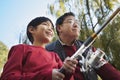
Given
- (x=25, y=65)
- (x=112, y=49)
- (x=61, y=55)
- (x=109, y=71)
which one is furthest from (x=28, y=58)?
(x=112, y=49)

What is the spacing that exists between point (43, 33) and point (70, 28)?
0.50 metres

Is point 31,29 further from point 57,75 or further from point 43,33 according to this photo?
point 57,75

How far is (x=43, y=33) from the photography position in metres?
2.74

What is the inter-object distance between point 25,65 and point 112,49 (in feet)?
37.6

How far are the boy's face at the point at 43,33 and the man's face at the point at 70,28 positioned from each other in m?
0.35

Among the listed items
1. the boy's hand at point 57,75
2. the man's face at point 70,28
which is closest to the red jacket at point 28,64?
the boy's hand at point 57,75

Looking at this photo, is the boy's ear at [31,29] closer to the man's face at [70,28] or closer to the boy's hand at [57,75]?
the man's face at [70,28]

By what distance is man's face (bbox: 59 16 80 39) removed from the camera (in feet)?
10.2

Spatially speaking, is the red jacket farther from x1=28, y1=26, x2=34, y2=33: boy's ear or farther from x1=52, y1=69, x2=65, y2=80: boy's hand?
x1=28, y1=26, x2=34, y2=33: boy's ear

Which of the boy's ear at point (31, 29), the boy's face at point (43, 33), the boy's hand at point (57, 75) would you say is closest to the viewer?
the boy's hand at point (57, 75)

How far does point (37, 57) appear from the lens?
253cm

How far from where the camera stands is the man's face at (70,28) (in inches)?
122

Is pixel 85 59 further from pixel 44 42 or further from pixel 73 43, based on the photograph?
pixel 73 43

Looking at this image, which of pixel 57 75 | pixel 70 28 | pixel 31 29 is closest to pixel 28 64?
pixel 57 75
